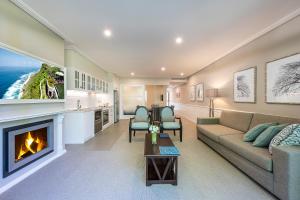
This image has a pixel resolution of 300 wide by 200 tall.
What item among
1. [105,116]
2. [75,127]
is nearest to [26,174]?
[75,127]

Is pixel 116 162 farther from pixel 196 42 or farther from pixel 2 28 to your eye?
pixel 196 42

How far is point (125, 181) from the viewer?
7.95ft

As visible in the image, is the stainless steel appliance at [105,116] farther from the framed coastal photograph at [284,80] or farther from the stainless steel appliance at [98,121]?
the framed coastal photograph at [284,80]

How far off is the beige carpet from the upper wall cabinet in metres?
1.91

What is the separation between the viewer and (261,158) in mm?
2145

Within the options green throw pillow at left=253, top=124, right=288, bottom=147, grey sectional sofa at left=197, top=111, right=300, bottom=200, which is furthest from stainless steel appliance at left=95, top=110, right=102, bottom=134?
green throw pillow at left=253, top=124, right=288, bottom=147

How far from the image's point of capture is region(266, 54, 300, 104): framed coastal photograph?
2750mm

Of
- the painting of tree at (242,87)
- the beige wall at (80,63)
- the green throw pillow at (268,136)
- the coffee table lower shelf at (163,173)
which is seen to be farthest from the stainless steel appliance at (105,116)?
the green throw pillow at (268,136)

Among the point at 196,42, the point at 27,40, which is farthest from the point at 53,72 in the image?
the point at 196,42

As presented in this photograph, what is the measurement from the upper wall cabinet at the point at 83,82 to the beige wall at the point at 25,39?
892mm

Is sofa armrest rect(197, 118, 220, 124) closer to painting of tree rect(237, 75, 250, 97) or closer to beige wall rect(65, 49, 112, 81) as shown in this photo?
painting of tree rect(237, 75, 250, 97)

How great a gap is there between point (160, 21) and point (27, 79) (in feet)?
8.12

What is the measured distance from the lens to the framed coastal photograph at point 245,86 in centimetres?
383

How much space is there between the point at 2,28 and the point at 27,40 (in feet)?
1.59
